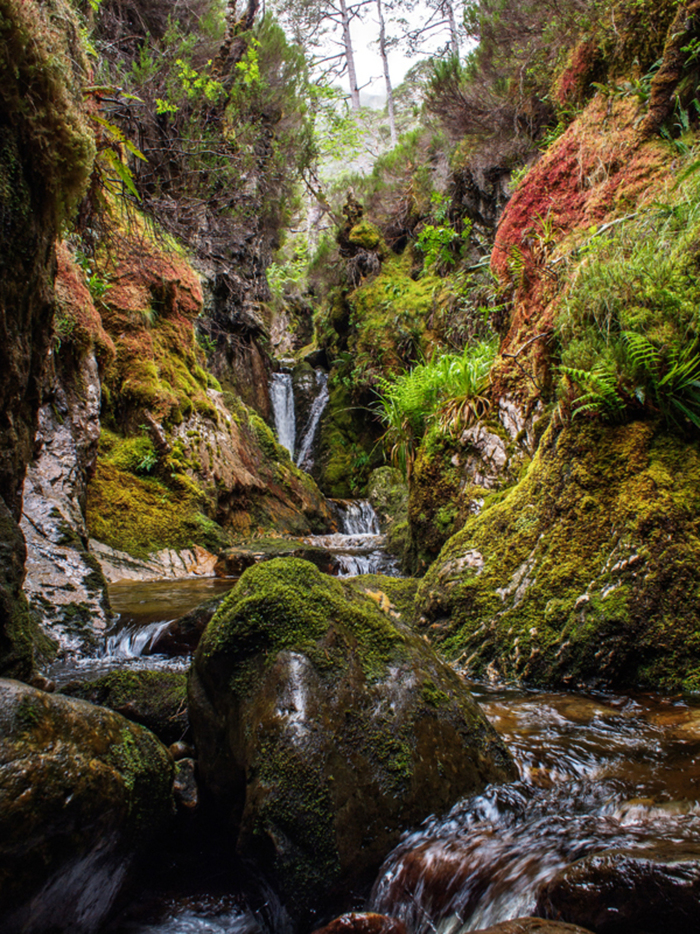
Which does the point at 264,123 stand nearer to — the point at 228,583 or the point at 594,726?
the point at 228,583

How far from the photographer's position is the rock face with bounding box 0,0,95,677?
1.80 m

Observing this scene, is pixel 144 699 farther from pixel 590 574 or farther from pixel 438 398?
pixel 438 398

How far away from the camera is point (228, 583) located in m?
5.85

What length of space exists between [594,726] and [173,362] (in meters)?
8.32

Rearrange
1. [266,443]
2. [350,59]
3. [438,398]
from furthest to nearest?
[350,59], [266,443], [438,398]

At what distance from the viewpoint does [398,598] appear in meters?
4.37

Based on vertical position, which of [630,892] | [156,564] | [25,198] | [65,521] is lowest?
[630,892]

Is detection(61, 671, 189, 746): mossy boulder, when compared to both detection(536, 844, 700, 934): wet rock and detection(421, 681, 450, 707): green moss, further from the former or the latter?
detection(536, 844, 700, 934): wet rock

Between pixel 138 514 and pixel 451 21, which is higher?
pixel 451 21

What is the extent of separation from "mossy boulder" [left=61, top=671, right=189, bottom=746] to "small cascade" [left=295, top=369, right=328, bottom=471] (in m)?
11.9

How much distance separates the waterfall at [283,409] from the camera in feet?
49.6

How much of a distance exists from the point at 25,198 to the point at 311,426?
13.2 m

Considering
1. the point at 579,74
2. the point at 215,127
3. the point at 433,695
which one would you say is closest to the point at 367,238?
the point at 215,127

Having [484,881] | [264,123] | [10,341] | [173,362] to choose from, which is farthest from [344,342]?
[484,881]
